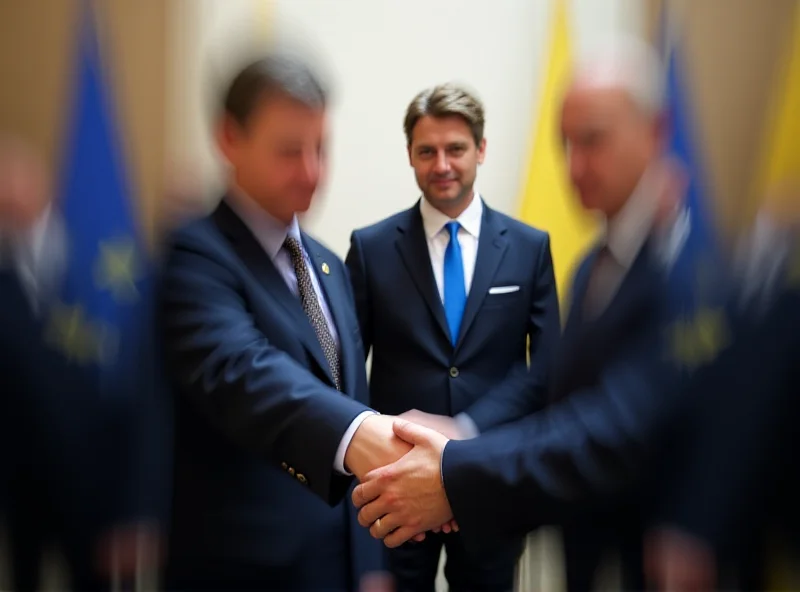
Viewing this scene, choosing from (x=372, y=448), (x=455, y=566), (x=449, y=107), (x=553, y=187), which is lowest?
(x=455, y=566)

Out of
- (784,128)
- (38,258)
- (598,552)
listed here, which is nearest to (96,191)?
(38,258)

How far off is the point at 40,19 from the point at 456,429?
1695 mm

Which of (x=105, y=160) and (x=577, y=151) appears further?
(x=105, y=160)

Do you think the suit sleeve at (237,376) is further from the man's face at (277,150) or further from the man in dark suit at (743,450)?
the man in dark suit at (743,450)

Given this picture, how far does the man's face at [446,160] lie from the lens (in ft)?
6.21

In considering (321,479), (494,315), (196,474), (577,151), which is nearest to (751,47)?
(494,315)

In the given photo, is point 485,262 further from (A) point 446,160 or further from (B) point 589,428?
(B) point 589,428

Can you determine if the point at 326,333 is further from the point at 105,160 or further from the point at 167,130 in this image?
the point at 167,130

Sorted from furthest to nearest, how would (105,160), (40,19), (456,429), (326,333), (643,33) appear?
(643,33) < (105,160) < (40,19) < (456,429) < (326,333)

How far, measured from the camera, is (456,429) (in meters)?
1.55

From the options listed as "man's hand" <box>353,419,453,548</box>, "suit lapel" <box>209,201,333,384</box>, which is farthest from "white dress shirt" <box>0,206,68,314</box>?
"man's hand" <box>353,419,453,548</box>

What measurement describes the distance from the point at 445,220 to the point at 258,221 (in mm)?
912

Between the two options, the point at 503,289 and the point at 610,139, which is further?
the point at 503,289

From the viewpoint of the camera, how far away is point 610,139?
106 cm
